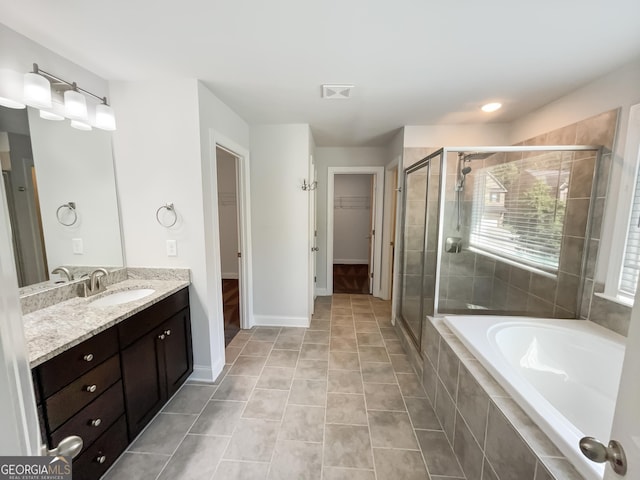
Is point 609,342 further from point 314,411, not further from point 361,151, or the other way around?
point 361,151

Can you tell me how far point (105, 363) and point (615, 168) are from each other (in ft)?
10.9

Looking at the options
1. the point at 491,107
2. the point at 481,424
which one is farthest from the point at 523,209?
the point at 481,424

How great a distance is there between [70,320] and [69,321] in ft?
0.04

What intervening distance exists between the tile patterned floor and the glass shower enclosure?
68 centimetres

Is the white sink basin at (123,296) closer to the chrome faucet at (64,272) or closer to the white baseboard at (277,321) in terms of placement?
the chrome faucet at (64,272)

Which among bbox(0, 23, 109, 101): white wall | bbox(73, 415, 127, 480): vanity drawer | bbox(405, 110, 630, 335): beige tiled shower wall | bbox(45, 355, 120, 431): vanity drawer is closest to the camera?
bbox(45, 355, 120, 431): vanity drawer

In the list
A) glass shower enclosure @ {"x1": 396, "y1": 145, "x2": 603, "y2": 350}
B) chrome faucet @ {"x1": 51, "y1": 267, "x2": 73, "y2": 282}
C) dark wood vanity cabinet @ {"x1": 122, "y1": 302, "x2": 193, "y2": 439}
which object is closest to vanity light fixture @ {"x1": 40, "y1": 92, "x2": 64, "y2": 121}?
chrome faucet @ {"x1": 51, "y1": 267, "x2": 73, "y2": 282}

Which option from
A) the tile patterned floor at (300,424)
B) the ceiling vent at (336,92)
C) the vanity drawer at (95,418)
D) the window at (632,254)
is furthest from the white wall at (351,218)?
the vanity drawer at (95,418)

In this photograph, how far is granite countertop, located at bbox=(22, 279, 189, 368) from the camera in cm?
113

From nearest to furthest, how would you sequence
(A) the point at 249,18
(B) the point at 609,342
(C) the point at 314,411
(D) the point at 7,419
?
(D) the point at 7,419
(A) the point at 249,18
(B) the point at 609,342
(C) the point at 314,411

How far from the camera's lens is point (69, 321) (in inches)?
54.4

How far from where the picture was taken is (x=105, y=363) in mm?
1383

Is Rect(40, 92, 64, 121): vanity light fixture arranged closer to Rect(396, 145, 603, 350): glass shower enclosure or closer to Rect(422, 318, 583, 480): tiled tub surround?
Rect(396, 145, 603, 350): glass shower enclosure

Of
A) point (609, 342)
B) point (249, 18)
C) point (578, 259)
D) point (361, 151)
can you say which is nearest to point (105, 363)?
point (249, 18)
